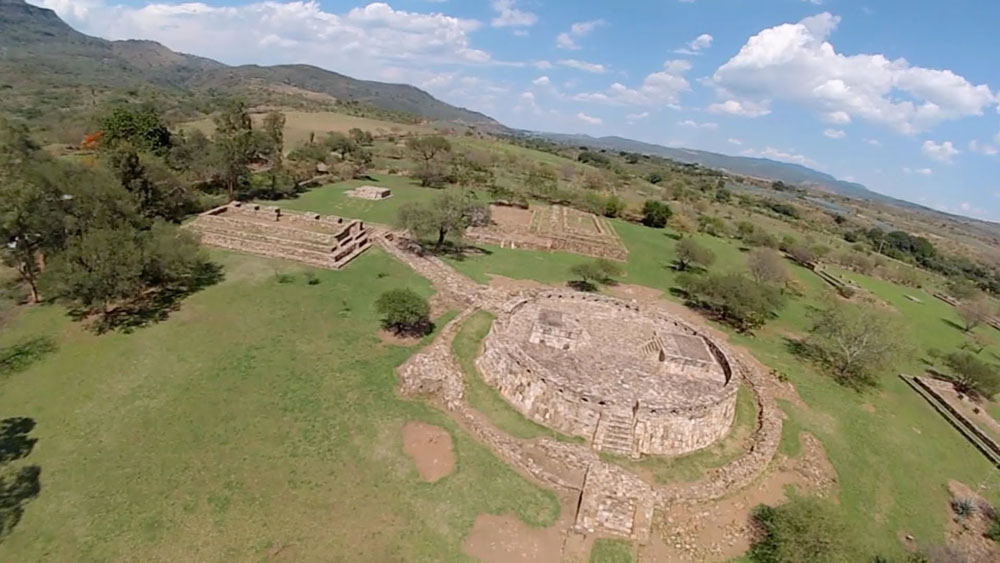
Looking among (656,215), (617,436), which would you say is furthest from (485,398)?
(656,215)

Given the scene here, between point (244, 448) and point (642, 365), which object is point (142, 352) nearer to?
point (244, 448)

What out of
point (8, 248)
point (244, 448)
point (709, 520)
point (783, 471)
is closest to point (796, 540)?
point (709, 520)

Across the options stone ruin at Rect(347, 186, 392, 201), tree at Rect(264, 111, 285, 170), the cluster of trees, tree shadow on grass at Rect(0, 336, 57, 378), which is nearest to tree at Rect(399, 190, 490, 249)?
the cluster of trees

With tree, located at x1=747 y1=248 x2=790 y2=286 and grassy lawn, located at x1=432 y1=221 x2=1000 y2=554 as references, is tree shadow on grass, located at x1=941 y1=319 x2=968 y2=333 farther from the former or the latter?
tree, located at x1=747 y1=248 x2=790 y2=286

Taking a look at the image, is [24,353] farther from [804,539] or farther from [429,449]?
[804,539]

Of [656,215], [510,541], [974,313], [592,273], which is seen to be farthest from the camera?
[656,215]

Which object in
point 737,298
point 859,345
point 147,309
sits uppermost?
point 737,298
